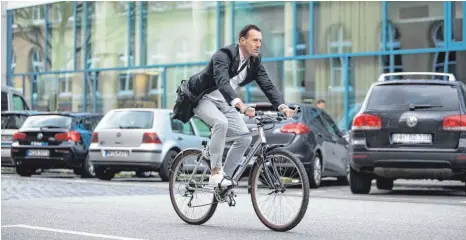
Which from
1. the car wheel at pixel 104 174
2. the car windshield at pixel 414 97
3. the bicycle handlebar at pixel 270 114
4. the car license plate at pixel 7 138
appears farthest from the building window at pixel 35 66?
the bicycle handlebar at pixel 270 114

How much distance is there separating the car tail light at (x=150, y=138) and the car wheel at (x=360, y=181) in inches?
202

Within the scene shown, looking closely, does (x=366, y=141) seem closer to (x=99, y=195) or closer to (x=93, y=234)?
(x=99, y=195)

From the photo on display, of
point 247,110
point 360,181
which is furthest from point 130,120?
point 247,110

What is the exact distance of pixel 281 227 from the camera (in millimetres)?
8414

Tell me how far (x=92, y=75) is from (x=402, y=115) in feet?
70.2

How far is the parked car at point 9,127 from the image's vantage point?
882 inches

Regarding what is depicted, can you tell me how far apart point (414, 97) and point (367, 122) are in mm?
727

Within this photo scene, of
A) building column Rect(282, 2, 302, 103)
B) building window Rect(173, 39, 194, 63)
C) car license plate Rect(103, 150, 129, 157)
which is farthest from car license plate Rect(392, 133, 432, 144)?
building window Rect(173, 39, 194, 63)

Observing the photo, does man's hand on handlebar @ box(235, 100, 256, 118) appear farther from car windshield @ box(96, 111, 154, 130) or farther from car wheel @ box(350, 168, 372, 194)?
car windshield @ box(96, 111, 154, 130)

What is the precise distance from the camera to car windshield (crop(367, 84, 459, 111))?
1374 centimetres

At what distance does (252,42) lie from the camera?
8.59 metres

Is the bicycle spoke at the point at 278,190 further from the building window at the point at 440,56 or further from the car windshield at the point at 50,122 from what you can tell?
the building window at the point at 440,56

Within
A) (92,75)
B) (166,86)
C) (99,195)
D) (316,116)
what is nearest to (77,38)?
(92,75)

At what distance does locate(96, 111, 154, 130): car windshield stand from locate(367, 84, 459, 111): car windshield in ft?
19.7
